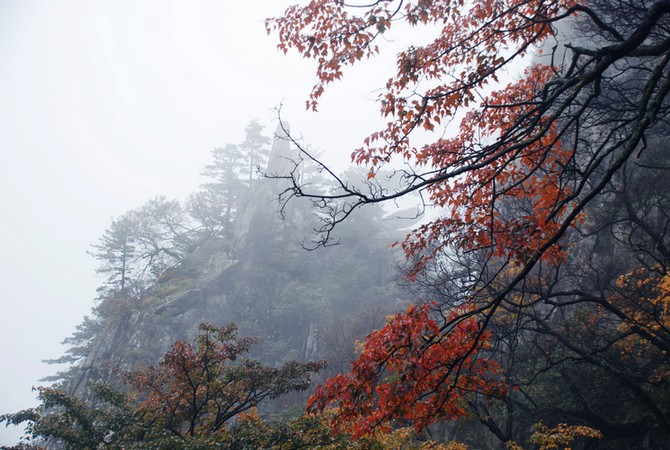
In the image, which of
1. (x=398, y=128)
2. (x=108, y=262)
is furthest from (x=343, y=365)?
(x=108, y=262)

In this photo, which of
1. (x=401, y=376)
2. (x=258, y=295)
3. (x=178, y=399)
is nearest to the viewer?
(x=401, y=376)

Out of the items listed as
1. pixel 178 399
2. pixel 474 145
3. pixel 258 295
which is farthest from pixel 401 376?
pixel 258 295

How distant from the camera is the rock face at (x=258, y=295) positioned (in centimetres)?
2442

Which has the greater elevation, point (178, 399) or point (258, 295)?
point (258, 295)

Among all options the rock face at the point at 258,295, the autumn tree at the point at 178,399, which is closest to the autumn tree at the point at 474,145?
the autumn tree at the point at 178,399

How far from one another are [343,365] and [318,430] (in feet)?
42.3

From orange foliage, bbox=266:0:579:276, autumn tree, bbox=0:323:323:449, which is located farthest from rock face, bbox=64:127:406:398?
orange foliage, bbox=266:0:579:276

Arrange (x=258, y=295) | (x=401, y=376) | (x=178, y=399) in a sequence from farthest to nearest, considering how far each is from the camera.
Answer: (x=258, y=295), (x=178, y=399), (x=401, y=376)

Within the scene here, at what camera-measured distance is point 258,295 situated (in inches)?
1162

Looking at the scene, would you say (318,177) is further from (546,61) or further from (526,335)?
(526,335)

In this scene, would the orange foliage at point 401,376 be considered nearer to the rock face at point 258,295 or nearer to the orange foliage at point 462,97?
the orange foliage at point 462,97

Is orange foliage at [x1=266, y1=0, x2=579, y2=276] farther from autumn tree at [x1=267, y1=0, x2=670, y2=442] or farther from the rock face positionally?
the rock face

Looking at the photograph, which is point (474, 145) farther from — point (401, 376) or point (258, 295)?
point (258, 295)

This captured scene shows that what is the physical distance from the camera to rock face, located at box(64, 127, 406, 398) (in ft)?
80.1
